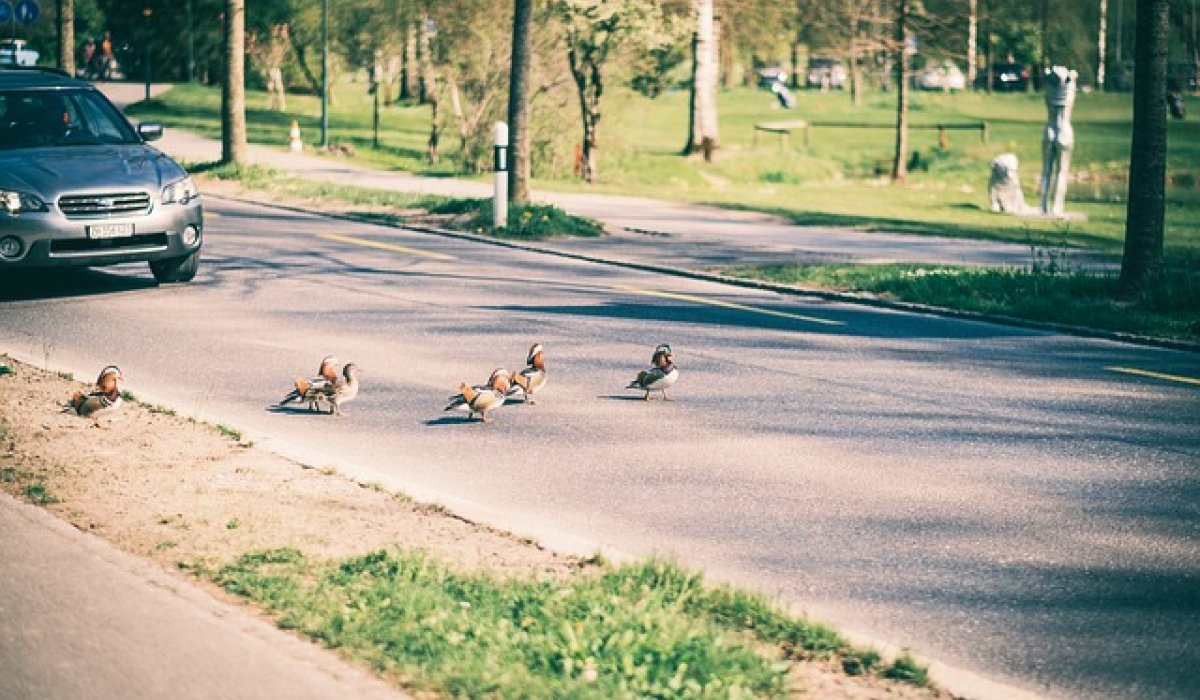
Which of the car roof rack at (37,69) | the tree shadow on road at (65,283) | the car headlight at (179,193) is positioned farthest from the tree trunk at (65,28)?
the car headlight at (179,193)

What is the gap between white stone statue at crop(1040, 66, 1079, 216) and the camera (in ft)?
97.8

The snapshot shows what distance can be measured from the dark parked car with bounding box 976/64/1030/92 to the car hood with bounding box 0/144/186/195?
94299 millimetres

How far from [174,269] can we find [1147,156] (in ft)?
31.4

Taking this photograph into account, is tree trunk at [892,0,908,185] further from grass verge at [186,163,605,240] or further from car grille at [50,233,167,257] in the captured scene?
car grille at [50,233,167,257]

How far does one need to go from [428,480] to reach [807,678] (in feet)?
11.2

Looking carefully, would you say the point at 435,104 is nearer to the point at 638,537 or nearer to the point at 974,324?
the point at 974,324

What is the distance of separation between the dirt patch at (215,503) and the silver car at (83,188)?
5.53 m

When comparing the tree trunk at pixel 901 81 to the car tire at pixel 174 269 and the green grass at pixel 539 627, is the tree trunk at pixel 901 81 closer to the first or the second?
the car tire at pixel 174 269

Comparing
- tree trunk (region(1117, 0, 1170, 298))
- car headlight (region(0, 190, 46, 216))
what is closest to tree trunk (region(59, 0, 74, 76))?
car headlight (region(0, 190, 46, 216))

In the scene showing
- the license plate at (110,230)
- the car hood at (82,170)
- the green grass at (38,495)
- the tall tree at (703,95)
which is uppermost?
the tall tree at (703,95)

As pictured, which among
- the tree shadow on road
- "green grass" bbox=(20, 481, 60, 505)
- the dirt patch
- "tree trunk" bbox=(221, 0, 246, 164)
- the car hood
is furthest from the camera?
"tree trunk" bbox=(221, 0, 246, 164)

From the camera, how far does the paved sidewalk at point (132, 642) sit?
17.3 ft

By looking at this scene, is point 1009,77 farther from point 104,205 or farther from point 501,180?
point 104,205

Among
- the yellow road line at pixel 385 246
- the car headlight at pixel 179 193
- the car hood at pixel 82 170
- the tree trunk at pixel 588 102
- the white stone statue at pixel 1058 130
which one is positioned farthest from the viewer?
the tree trunk at pixel 588 102
